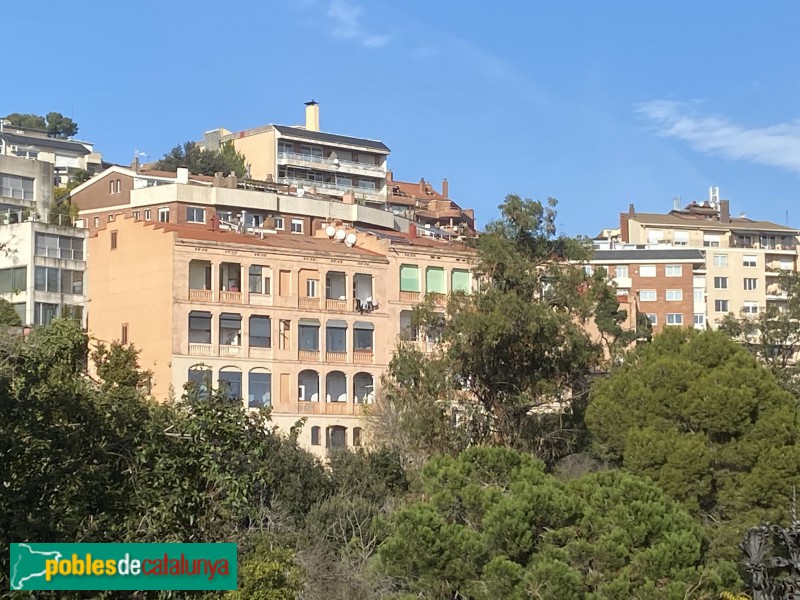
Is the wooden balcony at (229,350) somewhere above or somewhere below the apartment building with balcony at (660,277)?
below

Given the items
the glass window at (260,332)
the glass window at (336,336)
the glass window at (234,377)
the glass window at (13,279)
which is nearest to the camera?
the glass window at (234,377)

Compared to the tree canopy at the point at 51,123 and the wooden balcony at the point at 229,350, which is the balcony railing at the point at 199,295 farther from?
the tree canopy at the point at 51,123

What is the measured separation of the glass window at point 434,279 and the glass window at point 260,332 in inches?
340

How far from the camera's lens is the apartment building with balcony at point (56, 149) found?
12231 centimetres

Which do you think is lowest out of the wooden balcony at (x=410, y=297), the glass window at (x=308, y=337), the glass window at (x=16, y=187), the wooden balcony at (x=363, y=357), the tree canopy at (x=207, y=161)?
the wooden balcony at (x=363, y=357)

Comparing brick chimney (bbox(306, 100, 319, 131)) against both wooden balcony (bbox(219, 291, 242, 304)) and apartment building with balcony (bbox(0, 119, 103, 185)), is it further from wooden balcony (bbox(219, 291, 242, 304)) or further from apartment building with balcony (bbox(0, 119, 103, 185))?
wooden balcony (bbox(219, 291, 242, 304))

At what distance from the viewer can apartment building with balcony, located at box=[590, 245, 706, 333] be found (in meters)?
111

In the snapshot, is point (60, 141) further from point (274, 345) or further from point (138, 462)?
point (138, 462)

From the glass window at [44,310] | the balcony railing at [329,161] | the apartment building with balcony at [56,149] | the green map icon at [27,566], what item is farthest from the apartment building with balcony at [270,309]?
the apartment building with balcony at [56,149]

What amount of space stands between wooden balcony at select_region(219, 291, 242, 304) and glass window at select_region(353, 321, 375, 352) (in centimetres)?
605

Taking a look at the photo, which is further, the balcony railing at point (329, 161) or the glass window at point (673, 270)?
the balcony railing at point (329, 161)

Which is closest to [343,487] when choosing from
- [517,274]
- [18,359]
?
[517,274]

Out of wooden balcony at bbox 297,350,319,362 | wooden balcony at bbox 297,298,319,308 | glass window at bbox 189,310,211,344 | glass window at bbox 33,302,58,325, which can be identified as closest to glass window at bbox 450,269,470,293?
wooden balcony at bbox 297,298,319,308

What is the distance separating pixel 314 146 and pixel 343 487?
221 feet
